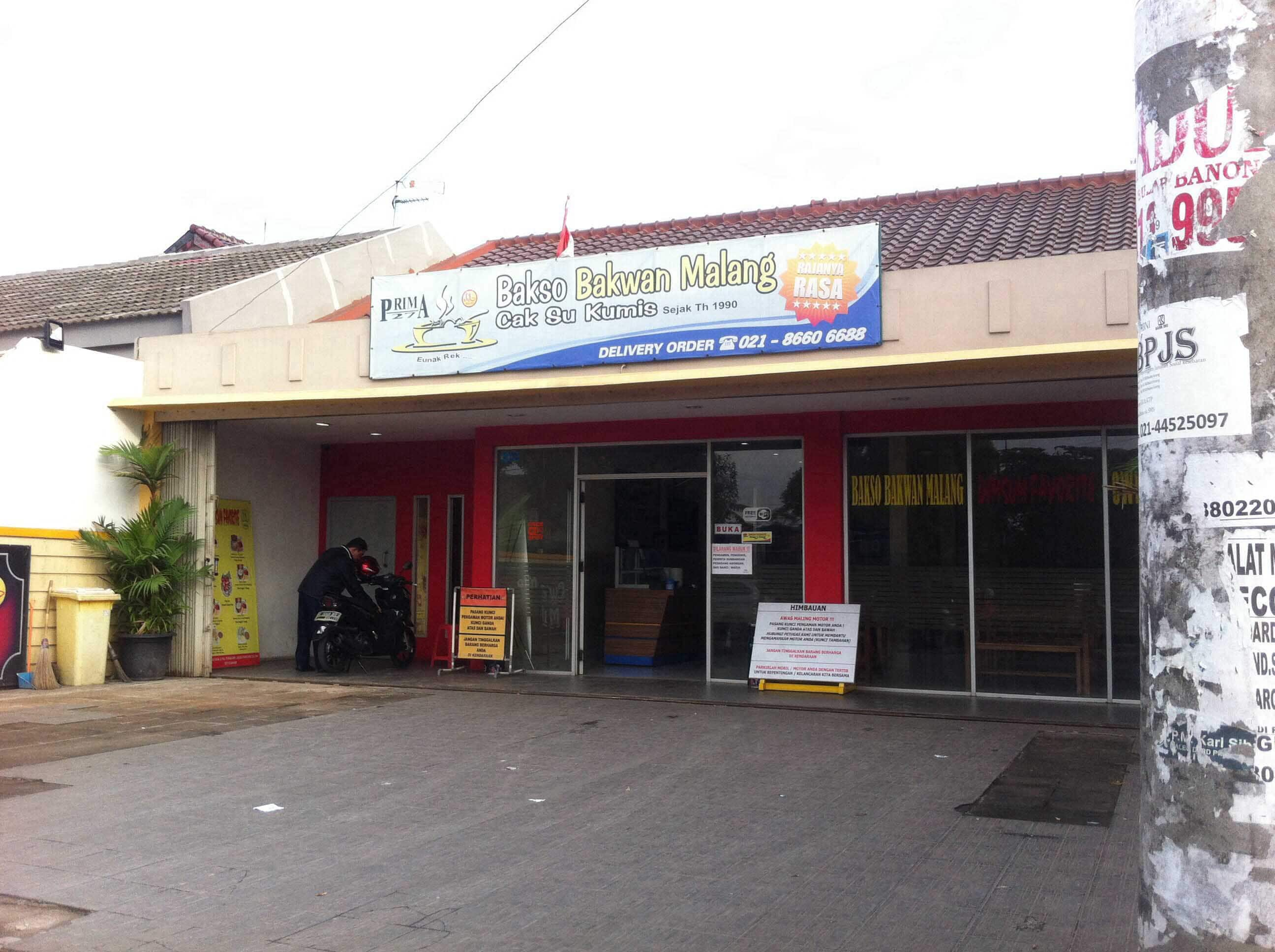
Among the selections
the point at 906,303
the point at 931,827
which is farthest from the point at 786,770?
the point at 906,303

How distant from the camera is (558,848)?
19.6ft

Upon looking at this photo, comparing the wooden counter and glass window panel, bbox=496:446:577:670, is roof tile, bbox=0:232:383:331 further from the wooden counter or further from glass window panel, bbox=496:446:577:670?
the wooden counter

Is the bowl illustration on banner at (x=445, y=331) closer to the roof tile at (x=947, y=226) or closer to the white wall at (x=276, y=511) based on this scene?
the roof tile at (x=947, y=226)

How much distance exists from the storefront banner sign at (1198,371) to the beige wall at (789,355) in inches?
253

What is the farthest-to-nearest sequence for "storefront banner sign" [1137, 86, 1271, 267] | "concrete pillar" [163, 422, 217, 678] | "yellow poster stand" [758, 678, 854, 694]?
"concrete pillar" [163, 422, 217, 678], "yellow poster stand" [758, 678, 854, 694], "storefront banner sign" [1137, 86, 1271, 267]

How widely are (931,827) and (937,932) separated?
179 cm

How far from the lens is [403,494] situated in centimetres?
1608

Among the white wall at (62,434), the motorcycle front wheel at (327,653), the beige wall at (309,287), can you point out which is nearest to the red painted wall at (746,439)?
the motorcycle front wheel at (327,653)

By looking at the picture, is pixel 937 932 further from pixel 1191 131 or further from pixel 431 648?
pixel 431 648

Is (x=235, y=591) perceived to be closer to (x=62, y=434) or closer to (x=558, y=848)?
(x=62, y=434)

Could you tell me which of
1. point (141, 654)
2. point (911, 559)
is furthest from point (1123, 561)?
point (141, 654)

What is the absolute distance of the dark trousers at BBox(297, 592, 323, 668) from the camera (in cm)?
1382

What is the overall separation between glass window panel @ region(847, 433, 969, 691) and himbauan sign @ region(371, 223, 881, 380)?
2206mm

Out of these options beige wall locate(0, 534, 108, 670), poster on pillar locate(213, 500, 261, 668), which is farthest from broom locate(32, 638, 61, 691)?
poster on pillar locate(213, 500, 261, 668)
